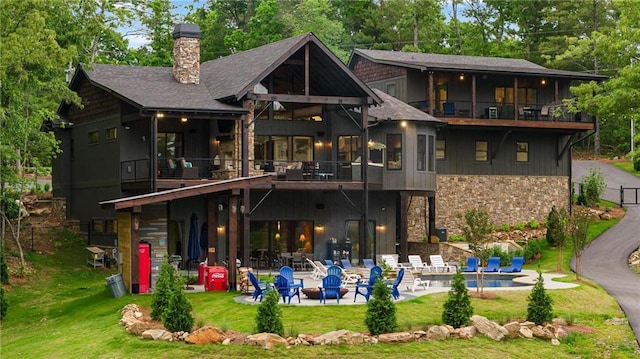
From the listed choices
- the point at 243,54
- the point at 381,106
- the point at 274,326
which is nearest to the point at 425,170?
the point at 381,106

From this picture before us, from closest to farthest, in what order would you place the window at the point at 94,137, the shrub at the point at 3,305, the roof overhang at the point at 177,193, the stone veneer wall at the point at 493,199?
1. the roof overhang at the point at 177,193
2. the shrub at the point at 3,305
3. the window at the point at 94,137
4. the stone veneer wall at the point at 493,199

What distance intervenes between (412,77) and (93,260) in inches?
719

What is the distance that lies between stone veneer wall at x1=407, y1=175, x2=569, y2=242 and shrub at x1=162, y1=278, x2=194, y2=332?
946 inches

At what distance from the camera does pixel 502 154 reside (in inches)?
1934

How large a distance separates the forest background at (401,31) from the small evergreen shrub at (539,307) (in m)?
14.8

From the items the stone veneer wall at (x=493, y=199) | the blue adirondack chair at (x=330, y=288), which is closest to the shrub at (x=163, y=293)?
the blue adirondack chair at (x=330, y=288)

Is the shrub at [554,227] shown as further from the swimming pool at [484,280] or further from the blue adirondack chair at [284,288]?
the blue adirondack chair at [284,288]

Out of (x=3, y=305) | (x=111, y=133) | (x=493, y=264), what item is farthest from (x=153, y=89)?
(x=493, y=264)

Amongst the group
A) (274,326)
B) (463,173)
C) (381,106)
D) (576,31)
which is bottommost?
(274,326)

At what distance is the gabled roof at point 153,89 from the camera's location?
36625 millimetres

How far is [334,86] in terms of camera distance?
136ft

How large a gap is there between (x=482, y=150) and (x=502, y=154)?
1129 millimetres

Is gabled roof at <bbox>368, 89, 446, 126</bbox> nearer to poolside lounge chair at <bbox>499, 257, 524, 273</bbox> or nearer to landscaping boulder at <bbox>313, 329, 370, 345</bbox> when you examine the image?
poolside lounge chair at <bbox>499, 257, 524, 273</bbox>

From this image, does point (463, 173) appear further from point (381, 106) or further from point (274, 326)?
point (274, 326)
